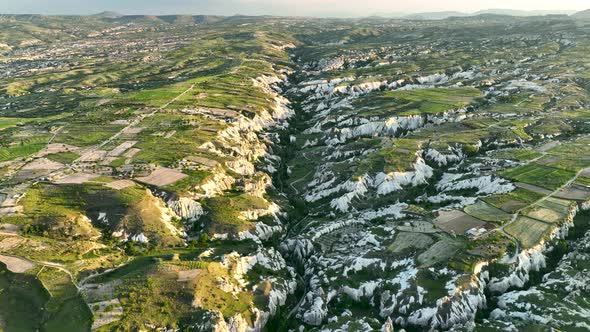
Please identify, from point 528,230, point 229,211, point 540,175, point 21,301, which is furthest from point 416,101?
point 21,301

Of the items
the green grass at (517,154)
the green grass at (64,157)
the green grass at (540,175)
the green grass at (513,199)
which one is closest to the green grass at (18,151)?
the green grass at (64,157)

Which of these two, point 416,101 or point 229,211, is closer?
point 229,211

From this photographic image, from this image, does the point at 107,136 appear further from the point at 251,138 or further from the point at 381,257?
the point at 381,257

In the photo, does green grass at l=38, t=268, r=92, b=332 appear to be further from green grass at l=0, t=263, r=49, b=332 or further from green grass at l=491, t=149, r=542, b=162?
green grass at l=491, t=149, r=542, b=162

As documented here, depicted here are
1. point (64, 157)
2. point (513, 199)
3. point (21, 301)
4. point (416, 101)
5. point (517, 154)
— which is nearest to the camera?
point (21, 301)

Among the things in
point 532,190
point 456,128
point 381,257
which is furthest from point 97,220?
point 456,128

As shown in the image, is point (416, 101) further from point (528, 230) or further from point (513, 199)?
point (528, 230)

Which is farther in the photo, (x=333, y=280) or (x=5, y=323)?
(x=333, y=280)

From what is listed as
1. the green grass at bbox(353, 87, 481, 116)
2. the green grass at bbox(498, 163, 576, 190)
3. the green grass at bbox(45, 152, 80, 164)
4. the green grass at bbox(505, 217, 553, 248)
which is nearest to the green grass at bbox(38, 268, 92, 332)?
the green grass at bbox(45, 152, 80, 164)
